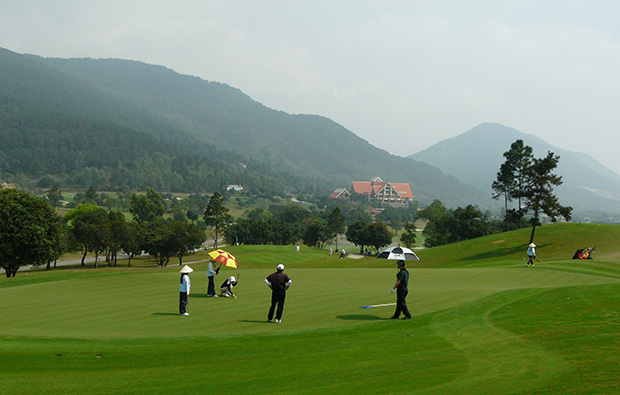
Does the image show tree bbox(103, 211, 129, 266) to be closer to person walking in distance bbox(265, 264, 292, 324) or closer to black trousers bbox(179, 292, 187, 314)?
black trousers bbox(179, 292, 187, 314)

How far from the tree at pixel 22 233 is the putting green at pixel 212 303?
37.1 metres

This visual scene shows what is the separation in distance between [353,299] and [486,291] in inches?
289

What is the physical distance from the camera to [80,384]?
11.7 m

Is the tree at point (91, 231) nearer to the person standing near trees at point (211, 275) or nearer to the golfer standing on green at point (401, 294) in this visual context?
the person standing near trees at point (211, 275)

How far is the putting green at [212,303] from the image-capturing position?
17.5 meters

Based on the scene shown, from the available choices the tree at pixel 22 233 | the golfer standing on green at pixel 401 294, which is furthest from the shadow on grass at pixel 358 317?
the tree at pixel 22 233

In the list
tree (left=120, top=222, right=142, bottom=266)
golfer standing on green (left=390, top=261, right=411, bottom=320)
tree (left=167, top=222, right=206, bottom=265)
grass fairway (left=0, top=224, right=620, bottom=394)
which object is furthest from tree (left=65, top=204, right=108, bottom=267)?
golfer standing on green (left=390, top=261, right=411, bottom=320)

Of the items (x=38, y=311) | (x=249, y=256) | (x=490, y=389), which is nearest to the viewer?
(x=490, y=389)

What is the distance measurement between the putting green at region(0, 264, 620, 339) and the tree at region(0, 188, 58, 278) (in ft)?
122

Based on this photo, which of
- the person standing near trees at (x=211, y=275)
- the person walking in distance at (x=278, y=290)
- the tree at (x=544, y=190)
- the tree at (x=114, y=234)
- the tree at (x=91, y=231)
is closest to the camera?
the person walking in distance at (x=278, y=290)

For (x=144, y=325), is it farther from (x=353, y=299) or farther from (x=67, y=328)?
(x=353, y=299)

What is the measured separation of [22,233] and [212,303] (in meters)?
52.1

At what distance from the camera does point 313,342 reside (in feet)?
50.2

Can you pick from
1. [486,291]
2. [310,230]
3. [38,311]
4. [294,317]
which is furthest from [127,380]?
[310,230]
